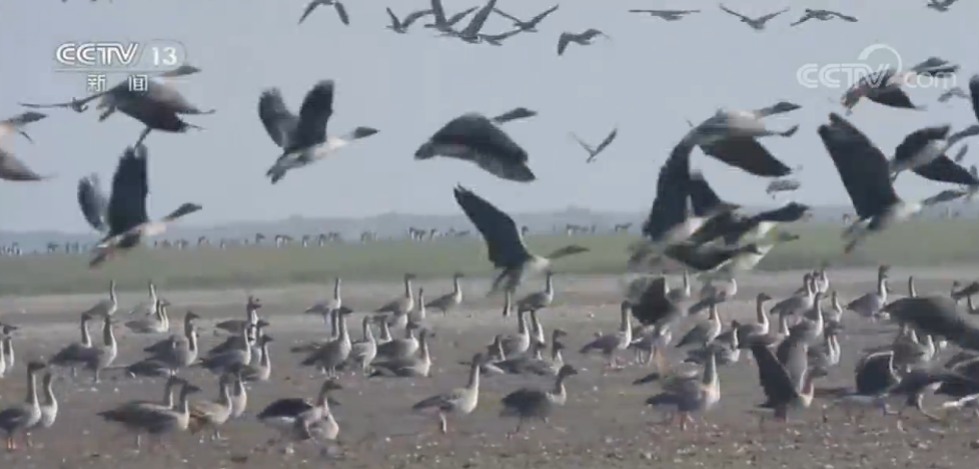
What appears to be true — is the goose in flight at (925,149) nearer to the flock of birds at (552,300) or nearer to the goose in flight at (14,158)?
Result: the flock of birds at (552,300)

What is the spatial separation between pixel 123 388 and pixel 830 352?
187cm

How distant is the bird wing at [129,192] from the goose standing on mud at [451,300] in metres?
1.00

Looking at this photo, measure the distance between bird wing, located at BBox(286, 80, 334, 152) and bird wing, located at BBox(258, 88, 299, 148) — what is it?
21mm

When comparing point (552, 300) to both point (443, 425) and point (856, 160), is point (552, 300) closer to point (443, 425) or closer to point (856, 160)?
point (443, 425)

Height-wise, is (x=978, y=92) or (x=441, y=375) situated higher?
(x=978, y=92)

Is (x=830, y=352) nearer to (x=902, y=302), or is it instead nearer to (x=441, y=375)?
(x=902, y=302)

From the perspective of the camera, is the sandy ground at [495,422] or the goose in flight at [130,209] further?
the sandy ground at [495,422]

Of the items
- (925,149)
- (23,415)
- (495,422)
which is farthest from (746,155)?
(23,415)

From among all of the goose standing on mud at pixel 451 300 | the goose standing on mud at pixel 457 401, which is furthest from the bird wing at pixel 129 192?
the goose standing on mud at pixel 451 300

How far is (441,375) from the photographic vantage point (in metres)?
5.10

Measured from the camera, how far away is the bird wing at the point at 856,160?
169 inches

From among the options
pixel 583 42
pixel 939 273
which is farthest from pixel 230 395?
pixel 939 273

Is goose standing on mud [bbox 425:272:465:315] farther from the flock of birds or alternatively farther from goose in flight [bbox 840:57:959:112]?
goose in flight [bbox 840:57:959:112]

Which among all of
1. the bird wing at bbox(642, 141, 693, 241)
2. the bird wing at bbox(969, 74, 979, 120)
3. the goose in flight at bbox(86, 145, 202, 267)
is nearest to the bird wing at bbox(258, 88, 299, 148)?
the goose in flight at bbox(86, 145, 202, 267)
